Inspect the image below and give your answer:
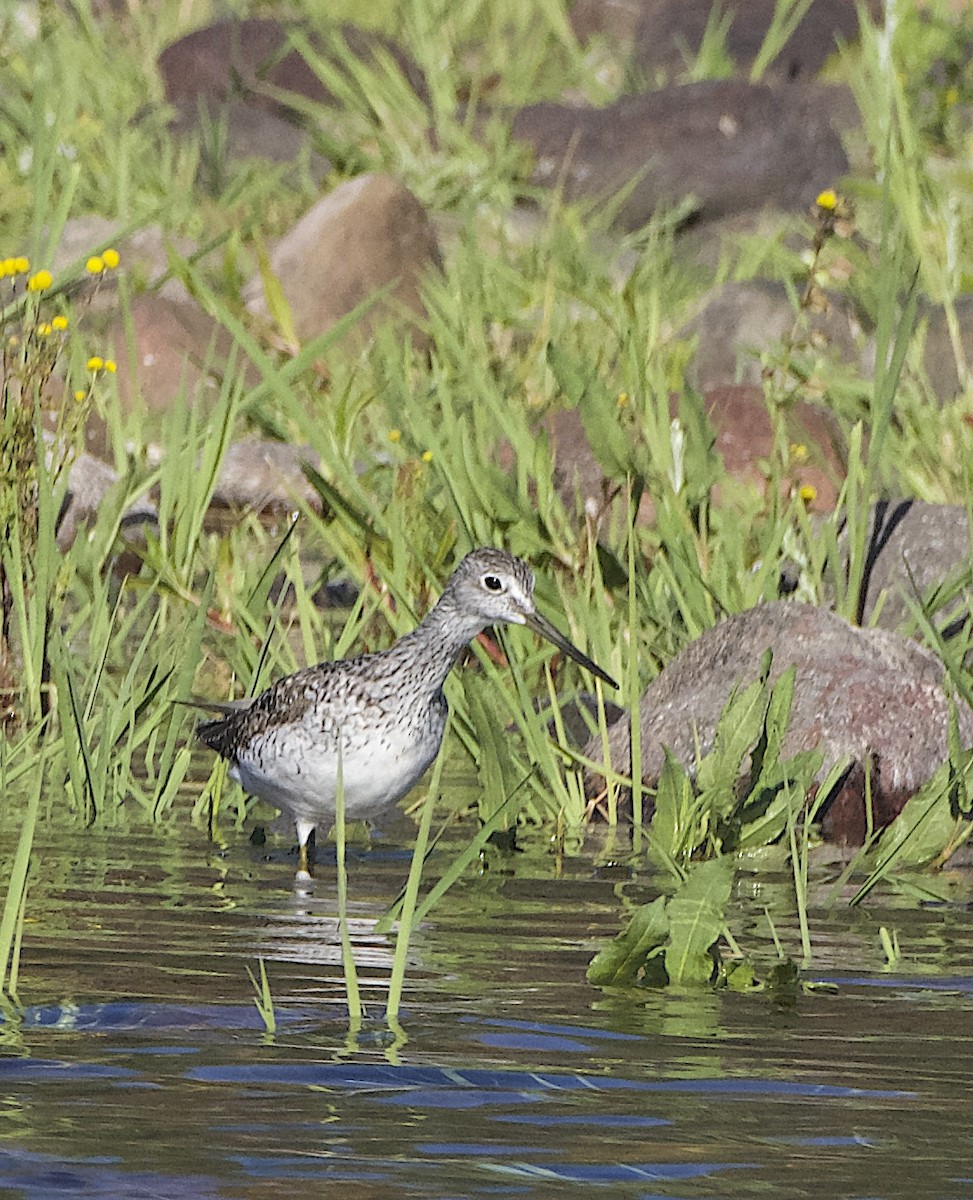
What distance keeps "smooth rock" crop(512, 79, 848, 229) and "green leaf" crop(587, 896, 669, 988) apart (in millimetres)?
12852

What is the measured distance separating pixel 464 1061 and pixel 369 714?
2.12 metres

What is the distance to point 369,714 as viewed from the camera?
17.7 ft

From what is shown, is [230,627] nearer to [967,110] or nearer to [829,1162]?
[829,1162]

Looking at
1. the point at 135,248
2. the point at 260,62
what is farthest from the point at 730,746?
the point at 260,62

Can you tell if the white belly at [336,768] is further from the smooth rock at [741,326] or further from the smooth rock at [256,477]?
the smooth rock at [741,326]

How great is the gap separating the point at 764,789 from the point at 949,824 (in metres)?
0.42

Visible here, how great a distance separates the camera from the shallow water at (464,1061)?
2.81 metres

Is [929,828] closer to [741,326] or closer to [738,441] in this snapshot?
[738,441]

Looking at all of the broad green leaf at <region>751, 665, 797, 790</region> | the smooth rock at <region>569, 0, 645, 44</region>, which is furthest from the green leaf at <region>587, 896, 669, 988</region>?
the smooth rock at <region>569, 0, 645, 44</region>

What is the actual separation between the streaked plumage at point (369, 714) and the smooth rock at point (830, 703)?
0.45 m

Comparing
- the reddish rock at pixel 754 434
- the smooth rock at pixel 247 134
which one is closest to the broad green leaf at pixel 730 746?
the reddish rock at pixel 754 434

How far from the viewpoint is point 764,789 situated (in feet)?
16.8

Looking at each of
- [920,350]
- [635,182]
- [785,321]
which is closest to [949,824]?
[920,350]

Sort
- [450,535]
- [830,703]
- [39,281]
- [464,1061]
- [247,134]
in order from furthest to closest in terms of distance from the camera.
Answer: [247,134] < [450,535] < [830,703] < [39,281] < [464,1061]
